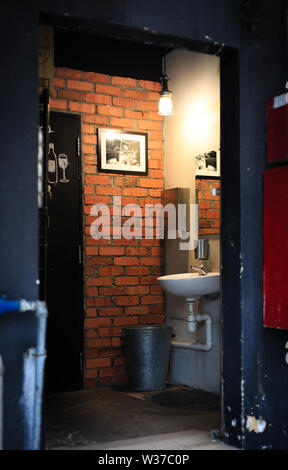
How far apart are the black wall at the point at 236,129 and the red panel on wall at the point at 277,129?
5 centimetres

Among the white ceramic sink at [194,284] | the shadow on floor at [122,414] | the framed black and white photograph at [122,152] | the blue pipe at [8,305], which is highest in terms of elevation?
the framed black and white photograph at [122,152]

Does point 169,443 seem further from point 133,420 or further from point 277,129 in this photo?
point 277,129


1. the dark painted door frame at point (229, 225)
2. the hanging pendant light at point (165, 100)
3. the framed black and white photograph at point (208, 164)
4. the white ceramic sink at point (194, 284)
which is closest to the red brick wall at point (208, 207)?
the framed black and white photograph at point (208, 164)

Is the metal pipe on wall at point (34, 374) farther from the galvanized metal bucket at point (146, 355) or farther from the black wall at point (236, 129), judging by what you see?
the galvanized metal bucket at point (146, 355)

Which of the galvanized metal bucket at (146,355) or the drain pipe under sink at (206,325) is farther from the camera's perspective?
the galvanized metal bucket at (146,355)

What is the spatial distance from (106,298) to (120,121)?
1.55 meters

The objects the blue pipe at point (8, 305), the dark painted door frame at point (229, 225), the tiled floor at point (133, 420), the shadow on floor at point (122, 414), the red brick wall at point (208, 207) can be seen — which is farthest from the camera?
the red brick wall at point (208, 207)

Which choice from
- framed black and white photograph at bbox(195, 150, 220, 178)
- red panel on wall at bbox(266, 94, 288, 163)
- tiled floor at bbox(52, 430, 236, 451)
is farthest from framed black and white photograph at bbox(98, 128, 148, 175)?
tiled floor at bbox(52, 430, 236, 451)

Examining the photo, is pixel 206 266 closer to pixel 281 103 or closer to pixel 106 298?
pixel 106 298

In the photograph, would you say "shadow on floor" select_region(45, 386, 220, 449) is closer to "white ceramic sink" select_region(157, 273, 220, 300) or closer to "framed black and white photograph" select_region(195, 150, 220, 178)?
"white ceramic sink" select_region(157, 273, 220, 300)

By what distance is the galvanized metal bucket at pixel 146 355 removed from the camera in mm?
4496
